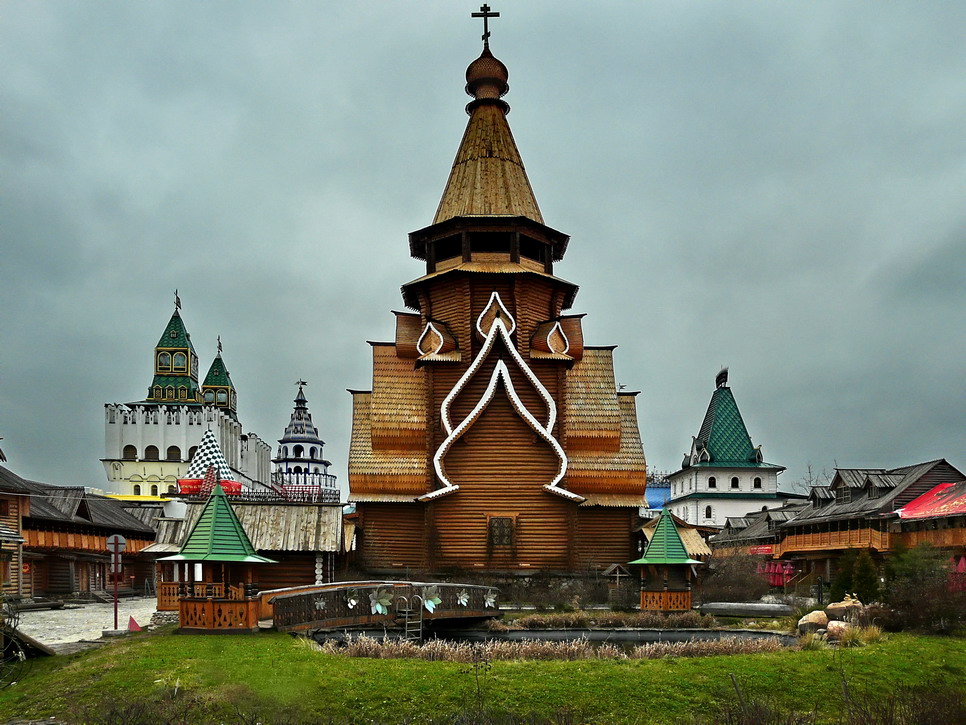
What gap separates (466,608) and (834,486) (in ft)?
82.3

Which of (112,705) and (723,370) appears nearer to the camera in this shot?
(112,705)

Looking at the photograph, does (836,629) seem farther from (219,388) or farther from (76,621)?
(219,388)

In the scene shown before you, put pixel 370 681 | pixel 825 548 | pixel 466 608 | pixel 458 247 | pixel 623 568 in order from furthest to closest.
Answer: pixel 825 548 → pixel 458 247 → pixel 623 568 → pixel 466 608 → pixel 370 681

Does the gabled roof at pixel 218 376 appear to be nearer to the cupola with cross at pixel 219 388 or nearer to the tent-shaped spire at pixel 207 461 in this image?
the cupola with cross at pixel 219 388

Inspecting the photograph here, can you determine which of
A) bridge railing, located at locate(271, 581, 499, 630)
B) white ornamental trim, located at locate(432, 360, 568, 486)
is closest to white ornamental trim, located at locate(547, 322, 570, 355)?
white ornamental trim, located at locate(432, 360, 568, 486)

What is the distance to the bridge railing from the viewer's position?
19.3 metres

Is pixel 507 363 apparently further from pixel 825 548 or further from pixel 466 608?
pixel 825 548

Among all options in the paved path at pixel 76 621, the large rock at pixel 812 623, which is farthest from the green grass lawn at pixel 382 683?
the paved path at pixel 76 621

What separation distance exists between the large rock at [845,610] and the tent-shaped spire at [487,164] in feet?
62.5

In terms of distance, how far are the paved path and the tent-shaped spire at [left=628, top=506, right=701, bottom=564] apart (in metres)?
13.4

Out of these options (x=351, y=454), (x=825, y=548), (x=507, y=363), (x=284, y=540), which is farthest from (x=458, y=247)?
(x=825, y=548)

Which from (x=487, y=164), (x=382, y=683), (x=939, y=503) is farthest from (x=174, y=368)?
(x=382, y=683)

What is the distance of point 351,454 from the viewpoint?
34.0 meters

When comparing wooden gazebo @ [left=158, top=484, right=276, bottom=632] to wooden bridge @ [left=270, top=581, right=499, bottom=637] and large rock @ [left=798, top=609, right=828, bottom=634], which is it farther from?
large rock @ [left=798, top=609, right=828, bottom=634]
